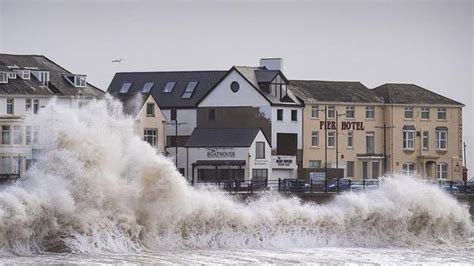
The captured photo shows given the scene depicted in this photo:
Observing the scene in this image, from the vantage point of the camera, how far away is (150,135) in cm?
9325

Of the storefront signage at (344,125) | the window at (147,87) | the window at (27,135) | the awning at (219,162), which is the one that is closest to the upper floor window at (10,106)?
the window at (27,135)

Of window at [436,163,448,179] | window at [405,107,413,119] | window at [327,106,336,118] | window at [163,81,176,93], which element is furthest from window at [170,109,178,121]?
window at [436,163,448,179]

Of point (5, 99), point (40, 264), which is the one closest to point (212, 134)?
point (5, 99)

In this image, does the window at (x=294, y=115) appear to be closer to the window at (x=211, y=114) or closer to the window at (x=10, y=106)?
the window at (x=211, y=114)

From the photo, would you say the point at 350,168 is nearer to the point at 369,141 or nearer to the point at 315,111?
the point at 369,141

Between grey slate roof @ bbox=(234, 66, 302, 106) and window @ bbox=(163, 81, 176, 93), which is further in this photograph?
window @ bbox=(163, 81, 176, 93)

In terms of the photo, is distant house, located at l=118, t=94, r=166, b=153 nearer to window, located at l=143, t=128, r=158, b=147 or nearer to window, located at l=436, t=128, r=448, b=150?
window, located at l=143, t=128, r=158, b=147

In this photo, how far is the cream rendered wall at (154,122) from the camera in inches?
3626

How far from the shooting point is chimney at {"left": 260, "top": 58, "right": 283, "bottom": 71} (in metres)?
97.2

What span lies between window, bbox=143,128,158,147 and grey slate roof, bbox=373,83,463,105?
629 inches

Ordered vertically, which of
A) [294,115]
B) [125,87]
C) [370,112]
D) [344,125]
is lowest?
[344,125]

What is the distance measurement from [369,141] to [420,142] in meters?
3.29

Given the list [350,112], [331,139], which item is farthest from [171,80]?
[350,112]

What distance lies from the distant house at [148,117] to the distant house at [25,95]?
80.4 inches
